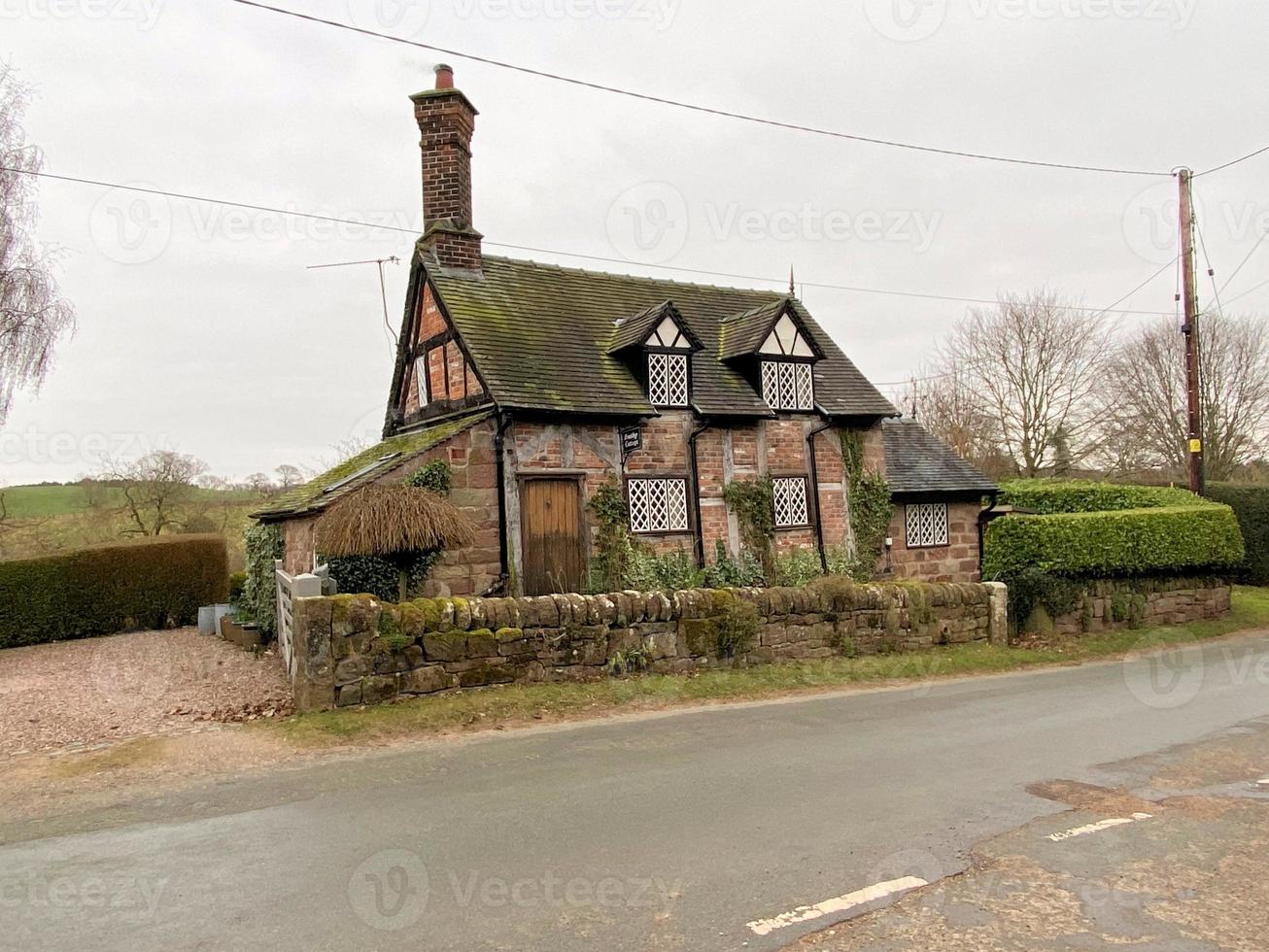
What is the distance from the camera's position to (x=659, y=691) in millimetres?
11500

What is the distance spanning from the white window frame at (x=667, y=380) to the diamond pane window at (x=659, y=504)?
68.5 inches

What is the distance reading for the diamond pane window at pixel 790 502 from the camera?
19297 millimetres

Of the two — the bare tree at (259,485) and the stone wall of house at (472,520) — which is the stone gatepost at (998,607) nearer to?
the stone wall of house at (472,520)

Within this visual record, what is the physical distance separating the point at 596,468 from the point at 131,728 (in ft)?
30.9

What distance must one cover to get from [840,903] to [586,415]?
491 inches

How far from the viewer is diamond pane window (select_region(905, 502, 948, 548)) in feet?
72.8

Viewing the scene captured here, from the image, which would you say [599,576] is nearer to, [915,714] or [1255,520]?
[915,714]

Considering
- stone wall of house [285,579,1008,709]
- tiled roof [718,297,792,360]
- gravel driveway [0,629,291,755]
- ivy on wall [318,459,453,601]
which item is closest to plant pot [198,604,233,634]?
gravel driveway [0,629,291,755]

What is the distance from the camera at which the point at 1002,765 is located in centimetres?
802

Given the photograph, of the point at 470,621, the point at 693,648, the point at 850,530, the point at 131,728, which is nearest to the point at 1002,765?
the point at 693,648

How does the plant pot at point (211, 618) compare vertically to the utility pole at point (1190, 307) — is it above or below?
below

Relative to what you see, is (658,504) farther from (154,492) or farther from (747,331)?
(154,492)

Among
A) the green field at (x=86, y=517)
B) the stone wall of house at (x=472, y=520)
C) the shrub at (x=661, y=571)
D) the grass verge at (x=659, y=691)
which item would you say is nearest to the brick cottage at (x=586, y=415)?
the stone wall of house at (x=472, y=520)

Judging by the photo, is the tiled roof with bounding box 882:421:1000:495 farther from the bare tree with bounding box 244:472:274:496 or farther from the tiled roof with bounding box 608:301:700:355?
the bare tree with bounding box 244:472:274:496
